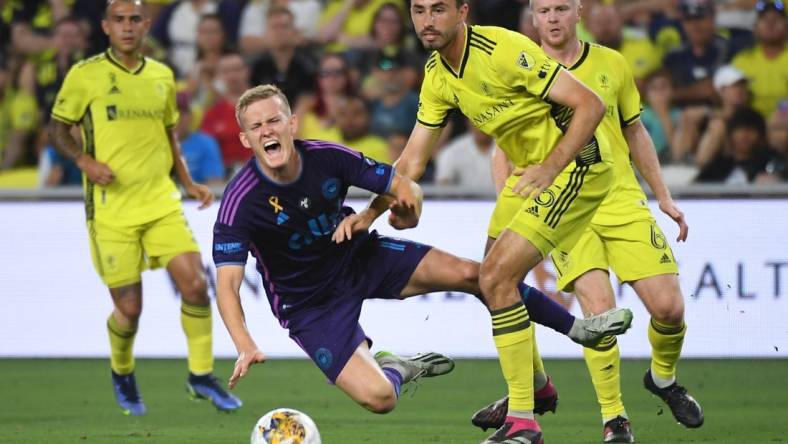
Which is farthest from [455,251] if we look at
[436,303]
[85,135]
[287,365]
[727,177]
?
[85,135]

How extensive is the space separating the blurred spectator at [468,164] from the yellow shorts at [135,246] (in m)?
3.66

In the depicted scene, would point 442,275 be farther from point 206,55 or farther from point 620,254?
point 206,55

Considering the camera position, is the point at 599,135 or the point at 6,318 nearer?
the point at 599,135

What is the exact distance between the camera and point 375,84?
13.4 m

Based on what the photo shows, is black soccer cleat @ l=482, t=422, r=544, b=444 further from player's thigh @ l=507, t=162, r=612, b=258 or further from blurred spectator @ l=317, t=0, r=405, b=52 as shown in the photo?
blurred spectator @ l=317, t=0, r=405, b=52

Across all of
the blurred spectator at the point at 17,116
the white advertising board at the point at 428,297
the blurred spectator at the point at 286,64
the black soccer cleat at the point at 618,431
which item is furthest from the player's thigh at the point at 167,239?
the blurred spectator at the point at 17,116

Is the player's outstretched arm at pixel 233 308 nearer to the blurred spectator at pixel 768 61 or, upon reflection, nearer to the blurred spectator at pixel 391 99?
the blurred spectator at pixel 391 99

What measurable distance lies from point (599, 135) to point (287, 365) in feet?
16.5

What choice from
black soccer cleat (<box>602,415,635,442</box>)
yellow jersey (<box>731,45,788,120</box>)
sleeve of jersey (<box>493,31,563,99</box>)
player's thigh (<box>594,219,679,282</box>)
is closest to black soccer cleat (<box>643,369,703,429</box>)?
black soccer cleat (<box>602,415,635,442</box>)

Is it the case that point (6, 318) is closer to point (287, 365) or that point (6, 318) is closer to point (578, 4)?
point (287, 365)

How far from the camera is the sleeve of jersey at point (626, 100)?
7660 millimetres

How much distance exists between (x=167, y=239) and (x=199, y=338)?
70cm

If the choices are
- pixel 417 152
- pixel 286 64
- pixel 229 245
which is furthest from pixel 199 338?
pixel 286 64

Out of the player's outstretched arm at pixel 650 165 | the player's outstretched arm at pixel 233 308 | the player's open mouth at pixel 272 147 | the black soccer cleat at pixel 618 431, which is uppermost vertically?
the player's open mouth at pixel 272 147
